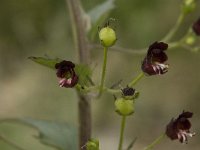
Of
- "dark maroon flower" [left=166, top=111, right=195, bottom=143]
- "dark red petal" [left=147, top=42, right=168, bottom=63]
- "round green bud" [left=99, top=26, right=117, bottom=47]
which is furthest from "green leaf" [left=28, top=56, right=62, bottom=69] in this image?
"dark maroon flower" [left=166, top=111, right=195, bottom=143]

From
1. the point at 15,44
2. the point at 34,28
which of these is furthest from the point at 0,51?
the point at 34,28

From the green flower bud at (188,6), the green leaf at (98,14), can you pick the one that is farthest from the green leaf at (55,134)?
the green flower bud at (188,6)

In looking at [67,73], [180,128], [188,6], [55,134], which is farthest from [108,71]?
[67,73]

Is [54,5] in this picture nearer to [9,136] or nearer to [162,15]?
[162,15]

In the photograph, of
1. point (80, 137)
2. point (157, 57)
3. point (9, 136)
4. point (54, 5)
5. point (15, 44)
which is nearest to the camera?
point (157, 57)

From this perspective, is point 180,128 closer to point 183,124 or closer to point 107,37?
point 183,124

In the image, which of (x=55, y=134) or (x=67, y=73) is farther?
(x=55, y=134)

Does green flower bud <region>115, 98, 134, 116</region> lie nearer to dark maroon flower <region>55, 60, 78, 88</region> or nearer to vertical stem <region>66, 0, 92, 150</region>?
dark maroon flower <region>55, 60, 78, 88</region>
